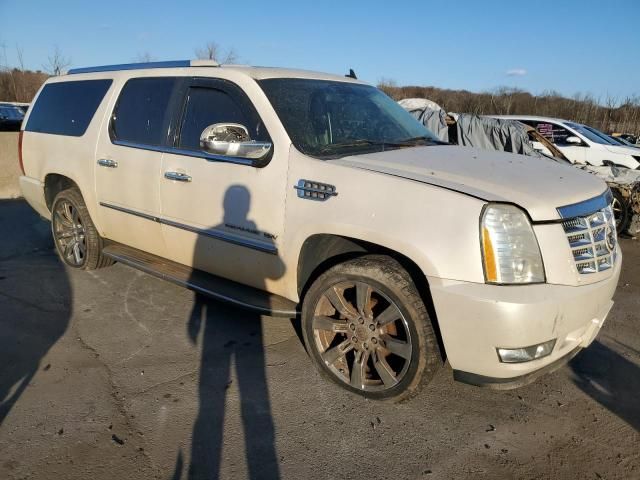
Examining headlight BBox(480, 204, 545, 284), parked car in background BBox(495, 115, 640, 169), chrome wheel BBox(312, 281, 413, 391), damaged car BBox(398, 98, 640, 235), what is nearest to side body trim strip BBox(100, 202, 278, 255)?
chrome wheel BBox(312, 281, 413, 391)

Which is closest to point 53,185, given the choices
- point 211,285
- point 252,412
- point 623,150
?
point 211,285

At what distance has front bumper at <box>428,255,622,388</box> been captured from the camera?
7.75 feet

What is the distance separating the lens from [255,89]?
333cm

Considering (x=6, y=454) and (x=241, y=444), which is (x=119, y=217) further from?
(x=241, y=444)

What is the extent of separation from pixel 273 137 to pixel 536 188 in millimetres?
1624

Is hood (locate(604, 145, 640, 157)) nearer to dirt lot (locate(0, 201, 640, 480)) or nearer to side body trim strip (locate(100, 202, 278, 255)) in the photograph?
dirt lot (locate(0, 201, 640, 480))

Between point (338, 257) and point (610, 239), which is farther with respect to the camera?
point (338, 257)

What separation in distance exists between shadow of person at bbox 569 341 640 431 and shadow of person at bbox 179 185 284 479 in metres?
2.10

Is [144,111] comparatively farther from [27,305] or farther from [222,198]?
[27,305]

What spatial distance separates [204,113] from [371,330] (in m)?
2.04

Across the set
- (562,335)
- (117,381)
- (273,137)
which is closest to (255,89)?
(273,137)

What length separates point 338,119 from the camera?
11.8 feet

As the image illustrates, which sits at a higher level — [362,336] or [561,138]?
[561,138]

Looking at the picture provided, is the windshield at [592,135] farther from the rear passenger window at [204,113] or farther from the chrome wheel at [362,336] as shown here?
the chrome wheel at [362,336]
